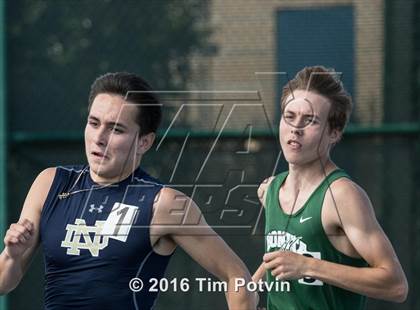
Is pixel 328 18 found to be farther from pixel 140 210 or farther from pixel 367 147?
pixel 140 210

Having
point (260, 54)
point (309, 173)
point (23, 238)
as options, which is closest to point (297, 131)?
point (309, 173)

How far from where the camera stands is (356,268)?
3.46 metres

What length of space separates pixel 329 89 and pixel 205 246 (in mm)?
720

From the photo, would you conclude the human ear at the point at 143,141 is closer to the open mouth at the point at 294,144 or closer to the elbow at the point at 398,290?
the open mouth at the point at 294,144

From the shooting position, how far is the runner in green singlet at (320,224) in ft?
11.3

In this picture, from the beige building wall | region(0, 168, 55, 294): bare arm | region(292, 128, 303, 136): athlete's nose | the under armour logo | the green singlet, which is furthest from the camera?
the beige building wall

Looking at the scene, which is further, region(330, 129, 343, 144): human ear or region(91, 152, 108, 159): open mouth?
region(330, 129, 343, 144): human ear

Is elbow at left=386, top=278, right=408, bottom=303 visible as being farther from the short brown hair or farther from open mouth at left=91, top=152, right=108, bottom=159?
open mouth at left=91, top=152, right=108, bottom=159

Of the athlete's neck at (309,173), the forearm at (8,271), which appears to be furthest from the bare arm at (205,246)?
the forearm at (8,271)

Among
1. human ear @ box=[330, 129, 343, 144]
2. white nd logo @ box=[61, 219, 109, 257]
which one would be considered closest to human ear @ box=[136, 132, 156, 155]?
white nd logo @ box=[61, 219, 109, 257]

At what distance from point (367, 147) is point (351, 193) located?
1796 mm

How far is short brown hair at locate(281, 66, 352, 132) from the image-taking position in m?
3.70

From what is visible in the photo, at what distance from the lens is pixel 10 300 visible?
5301 millimetres

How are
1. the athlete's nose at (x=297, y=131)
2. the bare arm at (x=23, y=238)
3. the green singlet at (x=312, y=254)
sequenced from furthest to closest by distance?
1. the athlete's nose at (x=297, y=131)
2. the green singlet at (x=312, y=254)
3. the bare arm at (x=23, y=238)
